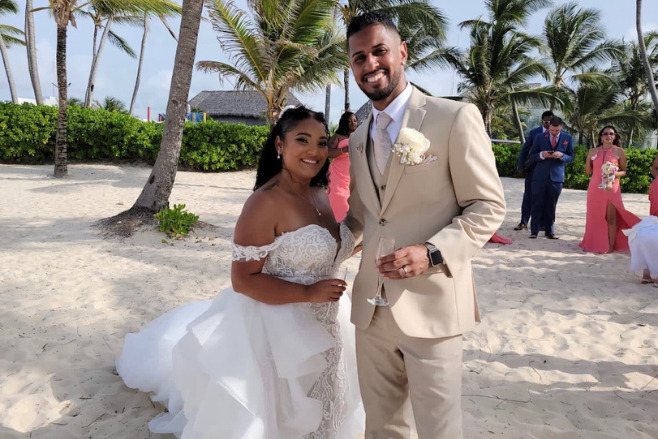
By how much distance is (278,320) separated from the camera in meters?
2.60

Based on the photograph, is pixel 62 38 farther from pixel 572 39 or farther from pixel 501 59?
pixel 572 39

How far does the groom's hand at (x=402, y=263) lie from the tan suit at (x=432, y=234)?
10 centimetres

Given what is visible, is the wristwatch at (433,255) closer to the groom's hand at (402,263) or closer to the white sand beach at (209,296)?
the groom's hand at (402,263)

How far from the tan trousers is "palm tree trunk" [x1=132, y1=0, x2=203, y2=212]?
7504 mm

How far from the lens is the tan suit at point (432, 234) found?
1.93 metres

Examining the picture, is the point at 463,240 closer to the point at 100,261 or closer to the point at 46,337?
the point at 46,337

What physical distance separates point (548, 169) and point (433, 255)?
8.72 m

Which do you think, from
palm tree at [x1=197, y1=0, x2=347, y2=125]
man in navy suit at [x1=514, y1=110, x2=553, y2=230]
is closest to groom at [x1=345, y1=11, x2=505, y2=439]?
man in navy suit at [x1=514, y1=110, x2=553, y2=230]

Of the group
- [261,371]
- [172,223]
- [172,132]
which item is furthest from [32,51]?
[261,371]

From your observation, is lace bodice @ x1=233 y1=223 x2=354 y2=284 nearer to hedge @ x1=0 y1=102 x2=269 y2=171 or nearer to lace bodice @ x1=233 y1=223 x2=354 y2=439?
lace bodice @ x1=233 y1=223 x2=354 y2=439

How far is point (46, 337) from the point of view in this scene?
4.61 meters

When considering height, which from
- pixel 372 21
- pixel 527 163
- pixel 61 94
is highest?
pixel 61 94

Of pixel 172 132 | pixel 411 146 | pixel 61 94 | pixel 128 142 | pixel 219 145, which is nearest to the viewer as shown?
pixel 411 146

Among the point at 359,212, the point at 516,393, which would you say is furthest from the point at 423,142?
the point at 516,393
